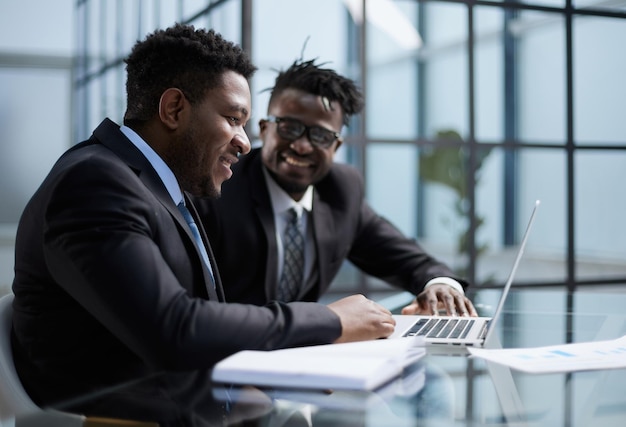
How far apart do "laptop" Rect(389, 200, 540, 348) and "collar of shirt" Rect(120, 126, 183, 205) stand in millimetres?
554

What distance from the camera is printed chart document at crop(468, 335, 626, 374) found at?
121 cm

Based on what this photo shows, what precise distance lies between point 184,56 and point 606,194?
4053 mm

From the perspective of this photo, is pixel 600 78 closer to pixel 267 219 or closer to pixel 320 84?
pixel 320 84

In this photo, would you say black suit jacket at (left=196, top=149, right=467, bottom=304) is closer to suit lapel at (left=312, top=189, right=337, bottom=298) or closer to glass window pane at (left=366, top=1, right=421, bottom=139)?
suit lapel at (left=312, top=189, right=337, bottom=298)

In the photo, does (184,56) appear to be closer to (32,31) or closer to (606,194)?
(32,31)

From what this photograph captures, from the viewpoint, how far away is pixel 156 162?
1.49 metres

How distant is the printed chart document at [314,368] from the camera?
3.24 feet

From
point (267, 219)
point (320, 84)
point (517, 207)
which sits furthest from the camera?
point (517, 207)

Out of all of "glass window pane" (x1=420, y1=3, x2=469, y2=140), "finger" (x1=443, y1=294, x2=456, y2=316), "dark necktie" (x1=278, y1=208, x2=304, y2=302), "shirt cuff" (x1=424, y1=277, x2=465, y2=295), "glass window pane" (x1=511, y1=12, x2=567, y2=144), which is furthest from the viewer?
"glass window pane" (x1=511, y1=12, x2=567, y2=144)

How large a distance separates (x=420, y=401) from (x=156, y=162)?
78 cm

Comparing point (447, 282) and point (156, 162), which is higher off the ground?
point (156, 162)

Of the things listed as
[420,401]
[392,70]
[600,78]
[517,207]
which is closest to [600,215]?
[517,207]

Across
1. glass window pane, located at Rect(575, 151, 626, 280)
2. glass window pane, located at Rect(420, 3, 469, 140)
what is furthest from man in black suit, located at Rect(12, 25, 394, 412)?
glass window pane, located at Rect(575, 151, 626, 280)

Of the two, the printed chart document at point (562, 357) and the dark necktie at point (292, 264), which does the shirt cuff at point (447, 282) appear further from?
the printed chart document at point (562, 357)
